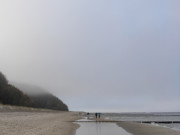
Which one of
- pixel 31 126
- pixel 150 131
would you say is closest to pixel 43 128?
pixel 31 126

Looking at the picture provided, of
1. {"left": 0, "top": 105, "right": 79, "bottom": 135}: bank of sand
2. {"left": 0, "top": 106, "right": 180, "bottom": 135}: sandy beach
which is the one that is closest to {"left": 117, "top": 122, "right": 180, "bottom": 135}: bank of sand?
{"left": 0, "top": 106, "right": 180, "bottom": 135}: sandy beach

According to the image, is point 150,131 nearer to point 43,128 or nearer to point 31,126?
point 43,128

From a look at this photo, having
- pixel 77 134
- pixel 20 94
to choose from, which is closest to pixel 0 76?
pixel 20 94

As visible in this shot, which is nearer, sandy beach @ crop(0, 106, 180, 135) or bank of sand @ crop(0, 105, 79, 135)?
bank of sand @ crop(0, 105, 79, 135)

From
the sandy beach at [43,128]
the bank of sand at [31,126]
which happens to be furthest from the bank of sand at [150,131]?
the bank of sand at [31,126]

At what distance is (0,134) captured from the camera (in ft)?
66.5

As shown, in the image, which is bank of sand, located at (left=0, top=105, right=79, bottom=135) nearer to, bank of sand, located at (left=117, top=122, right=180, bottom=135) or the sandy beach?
the sandy beach

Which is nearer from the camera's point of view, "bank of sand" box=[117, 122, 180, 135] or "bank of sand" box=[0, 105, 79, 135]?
"bank of sand" box=[0, 105, 79, 135]

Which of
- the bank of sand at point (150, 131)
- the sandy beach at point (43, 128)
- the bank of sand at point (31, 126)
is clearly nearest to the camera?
the bank of sand at point (31, 126)

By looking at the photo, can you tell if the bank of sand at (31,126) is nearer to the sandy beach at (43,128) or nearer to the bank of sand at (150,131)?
the sandy beach at (43,128)

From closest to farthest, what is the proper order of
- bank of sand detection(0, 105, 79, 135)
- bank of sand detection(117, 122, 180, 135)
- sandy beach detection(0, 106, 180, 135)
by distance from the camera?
bank of sand detection(0, 105, 79, 135) < sandy beach detection(0, 106, 180, 135) < bank of sand detection(117, 122, 180, 135)

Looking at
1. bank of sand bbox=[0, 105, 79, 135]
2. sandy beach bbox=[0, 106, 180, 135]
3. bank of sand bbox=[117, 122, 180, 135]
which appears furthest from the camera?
bank of sand bbox=[117, 122, 180, 135]

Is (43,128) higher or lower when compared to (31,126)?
lower

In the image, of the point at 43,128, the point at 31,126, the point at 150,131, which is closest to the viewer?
the point at 31,126
